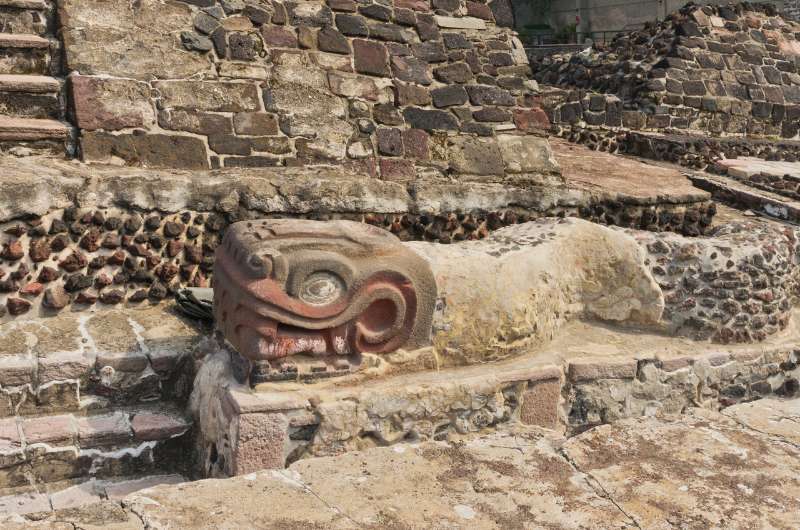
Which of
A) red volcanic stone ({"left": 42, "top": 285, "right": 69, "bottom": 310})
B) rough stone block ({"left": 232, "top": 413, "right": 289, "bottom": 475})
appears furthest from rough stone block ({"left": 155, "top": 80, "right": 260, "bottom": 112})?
rough stone block ({"left": 232, "top": 413, "right": 289, "bottom": 475})

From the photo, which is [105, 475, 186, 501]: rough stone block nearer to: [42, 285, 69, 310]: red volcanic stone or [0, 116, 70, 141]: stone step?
[42, 285, 69, 310]: red volcanic stone

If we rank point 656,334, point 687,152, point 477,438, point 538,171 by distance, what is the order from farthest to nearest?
point 687,152 < point 538,171 < point 656,334 < point 477,438

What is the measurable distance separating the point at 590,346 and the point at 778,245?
1256mm

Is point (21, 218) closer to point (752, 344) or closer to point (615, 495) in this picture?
point (615, 495)

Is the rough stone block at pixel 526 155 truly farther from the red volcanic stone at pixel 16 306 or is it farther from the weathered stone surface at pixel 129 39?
the red volcanic stone at pixel 16 306

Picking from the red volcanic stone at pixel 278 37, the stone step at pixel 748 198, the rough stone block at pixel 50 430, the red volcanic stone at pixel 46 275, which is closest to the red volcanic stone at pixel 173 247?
the red volcanic stone at pixel 46 275

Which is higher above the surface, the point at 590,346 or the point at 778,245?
the point at 778,245

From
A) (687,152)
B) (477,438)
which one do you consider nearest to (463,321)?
(477,438)

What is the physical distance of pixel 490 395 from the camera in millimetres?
3602

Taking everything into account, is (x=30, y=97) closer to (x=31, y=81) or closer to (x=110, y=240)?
(x=31, y=81)

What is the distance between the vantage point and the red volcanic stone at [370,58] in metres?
5.49

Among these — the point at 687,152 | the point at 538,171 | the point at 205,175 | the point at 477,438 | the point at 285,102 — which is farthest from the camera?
the point at 687,152

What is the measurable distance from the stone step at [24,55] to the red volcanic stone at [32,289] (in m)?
1.28

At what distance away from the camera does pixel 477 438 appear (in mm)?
3531
